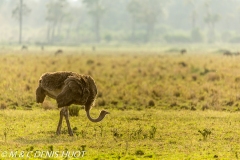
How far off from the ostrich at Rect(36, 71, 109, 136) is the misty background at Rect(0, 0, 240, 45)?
270 feet

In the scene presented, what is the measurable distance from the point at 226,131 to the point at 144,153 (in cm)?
381

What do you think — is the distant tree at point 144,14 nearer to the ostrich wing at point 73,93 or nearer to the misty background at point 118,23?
the misty background at point 118,23

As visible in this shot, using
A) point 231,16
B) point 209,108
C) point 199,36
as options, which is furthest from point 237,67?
point 231,16

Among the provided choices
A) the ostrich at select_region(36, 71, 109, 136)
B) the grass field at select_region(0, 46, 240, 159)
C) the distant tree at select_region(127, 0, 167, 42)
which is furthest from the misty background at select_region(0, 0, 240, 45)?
the ostrich at select_region(36, 71, 109, 136)

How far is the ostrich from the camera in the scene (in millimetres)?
11993

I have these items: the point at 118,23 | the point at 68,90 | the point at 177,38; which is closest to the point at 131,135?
the point at 68,90

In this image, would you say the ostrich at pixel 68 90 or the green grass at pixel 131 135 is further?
the ostrich at pixel 68 90

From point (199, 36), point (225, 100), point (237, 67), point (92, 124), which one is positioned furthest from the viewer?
point (199, 36)

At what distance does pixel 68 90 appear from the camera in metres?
12.0

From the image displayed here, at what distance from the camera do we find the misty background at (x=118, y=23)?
394 feet

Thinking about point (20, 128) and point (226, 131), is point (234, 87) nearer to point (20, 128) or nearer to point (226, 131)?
point (226, 131)

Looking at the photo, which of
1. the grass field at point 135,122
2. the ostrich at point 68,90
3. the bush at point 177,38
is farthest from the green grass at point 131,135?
the bush at point 177,38

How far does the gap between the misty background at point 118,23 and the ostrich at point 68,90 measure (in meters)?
82.2

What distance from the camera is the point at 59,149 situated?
10.9 metres
